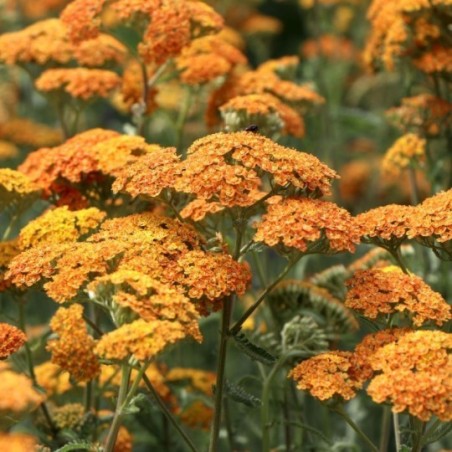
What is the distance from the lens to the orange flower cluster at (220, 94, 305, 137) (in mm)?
6000

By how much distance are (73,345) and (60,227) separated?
26.4 inches

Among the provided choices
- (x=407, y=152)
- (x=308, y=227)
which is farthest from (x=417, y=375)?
(x=407, y=152)

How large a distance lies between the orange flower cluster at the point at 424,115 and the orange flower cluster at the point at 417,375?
2.80m

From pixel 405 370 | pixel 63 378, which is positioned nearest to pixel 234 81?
pixel 63 378

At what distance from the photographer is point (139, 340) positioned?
3.96 m

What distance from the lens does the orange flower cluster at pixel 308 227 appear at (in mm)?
4477

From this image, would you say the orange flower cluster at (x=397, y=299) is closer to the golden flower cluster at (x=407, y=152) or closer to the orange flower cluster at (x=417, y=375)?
the orange flower cluster at (x=417, y=375)

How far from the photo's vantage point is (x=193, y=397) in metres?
6.11

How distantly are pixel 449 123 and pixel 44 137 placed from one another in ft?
9.51

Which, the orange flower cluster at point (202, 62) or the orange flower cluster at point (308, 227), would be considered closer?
the orange flower cluster at point (308, 227)

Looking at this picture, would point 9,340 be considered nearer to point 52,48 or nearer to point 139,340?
point 139,340

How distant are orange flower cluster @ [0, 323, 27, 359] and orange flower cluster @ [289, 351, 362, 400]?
115 cm

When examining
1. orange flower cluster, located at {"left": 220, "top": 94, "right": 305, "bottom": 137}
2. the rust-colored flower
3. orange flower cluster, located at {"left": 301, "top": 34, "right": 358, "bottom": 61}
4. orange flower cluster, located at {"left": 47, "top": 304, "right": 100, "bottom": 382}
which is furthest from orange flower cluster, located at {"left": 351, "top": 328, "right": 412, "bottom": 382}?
orange flower cluster, located at {"left": 301, "top": 34, "right": 358, "bottom": 61}

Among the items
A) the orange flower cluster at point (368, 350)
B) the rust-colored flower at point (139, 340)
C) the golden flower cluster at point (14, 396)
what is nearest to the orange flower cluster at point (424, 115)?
the orange flower cluster at point (368, 350)
